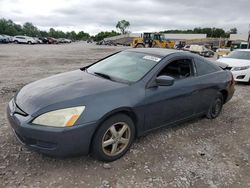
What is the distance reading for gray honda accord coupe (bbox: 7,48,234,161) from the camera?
279cm

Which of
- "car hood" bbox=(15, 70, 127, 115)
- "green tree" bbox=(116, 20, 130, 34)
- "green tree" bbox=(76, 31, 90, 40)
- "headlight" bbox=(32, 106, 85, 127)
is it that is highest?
"green tree" bbox=(116, 20, 130, 34)

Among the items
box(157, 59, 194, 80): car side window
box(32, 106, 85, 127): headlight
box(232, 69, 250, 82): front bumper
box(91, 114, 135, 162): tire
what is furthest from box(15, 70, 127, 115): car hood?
box(232, 69, 250, 82): front bumper

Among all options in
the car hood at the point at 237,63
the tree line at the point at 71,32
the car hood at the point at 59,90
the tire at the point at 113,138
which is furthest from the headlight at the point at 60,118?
the tree line at the point at 71,32

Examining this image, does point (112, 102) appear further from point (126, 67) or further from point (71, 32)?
point (71, 32)

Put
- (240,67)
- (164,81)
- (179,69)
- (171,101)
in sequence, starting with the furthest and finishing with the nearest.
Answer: (240,67) → (179,69) → (171,101) → (164,81)

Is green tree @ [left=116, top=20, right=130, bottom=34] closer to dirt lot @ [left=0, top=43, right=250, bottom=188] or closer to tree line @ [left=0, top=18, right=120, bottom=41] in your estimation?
tree line @ [left=0, top=18, right=120, bottom=41]

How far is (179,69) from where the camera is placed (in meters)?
4.20

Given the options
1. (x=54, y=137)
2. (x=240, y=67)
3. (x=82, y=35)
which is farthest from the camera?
(x=82, y=35)

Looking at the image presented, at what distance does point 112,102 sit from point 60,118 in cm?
66

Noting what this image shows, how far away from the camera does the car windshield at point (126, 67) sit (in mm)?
3662

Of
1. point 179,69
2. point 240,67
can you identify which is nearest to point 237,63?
point 240,67

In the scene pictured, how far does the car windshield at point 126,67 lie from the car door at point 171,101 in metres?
0.26

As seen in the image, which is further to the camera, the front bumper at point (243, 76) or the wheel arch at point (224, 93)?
the front bumper at point (243, 76)

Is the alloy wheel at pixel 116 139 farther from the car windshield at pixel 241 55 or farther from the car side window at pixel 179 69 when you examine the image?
the car windshield at pixel 241 55
